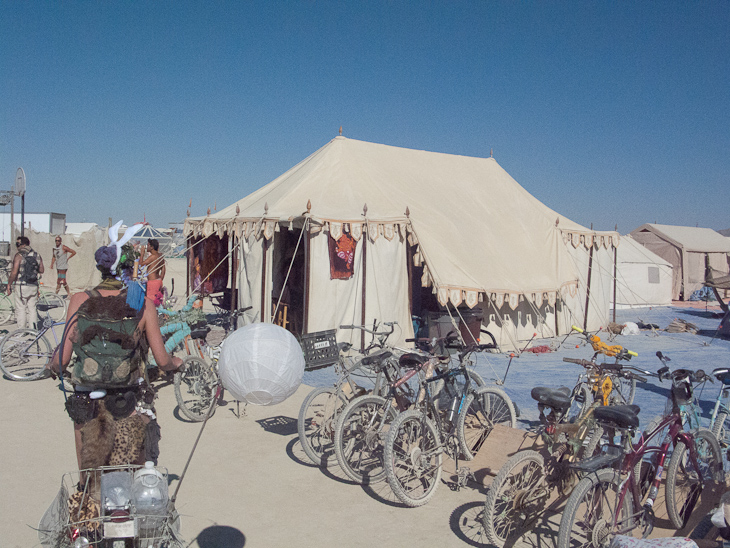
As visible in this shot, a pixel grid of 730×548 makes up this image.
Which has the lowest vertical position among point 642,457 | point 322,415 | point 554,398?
point 322,415

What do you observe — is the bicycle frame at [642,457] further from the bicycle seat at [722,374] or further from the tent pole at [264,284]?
the tent pole at [264,284]

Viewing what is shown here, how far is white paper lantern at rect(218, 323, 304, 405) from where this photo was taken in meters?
3.24

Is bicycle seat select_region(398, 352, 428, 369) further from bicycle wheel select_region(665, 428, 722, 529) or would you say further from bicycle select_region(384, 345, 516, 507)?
bicycle wheel select_region(665, 428, 722, 529)

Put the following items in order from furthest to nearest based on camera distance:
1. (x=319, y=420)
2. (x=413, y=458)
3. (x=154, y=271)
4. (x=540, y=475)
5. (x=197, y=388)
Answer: (x=154, y=271) < (x=197, y=388) < (x=319, y=420) < (x=413, y=458) < (x=540, y=475)

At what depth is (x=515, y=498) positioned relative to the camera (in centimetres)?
332

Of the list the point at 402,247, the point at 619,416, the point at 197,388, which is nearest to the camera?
the point at 619,416

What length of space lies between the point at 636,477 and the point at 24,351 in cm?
723

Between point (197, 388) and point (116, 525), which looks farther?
point (197, 388)

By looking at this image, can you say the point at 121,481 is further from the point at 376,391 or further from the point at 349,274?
the point at 349,274

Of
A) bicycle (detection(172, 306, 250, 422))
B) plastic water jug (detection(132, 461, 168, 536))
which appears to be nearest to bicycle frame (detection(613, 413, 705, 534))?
plastic water jug (detection(132, 461, 168, 536))

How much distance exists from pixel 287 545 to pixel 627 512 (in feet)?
6.47

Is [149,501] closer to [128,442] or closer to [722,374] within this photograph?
[128,442]

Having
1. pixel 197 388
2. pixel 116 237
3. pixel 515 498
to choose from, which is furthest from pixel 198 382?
pixel 515 498

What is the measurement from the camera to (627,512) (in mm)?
3102
